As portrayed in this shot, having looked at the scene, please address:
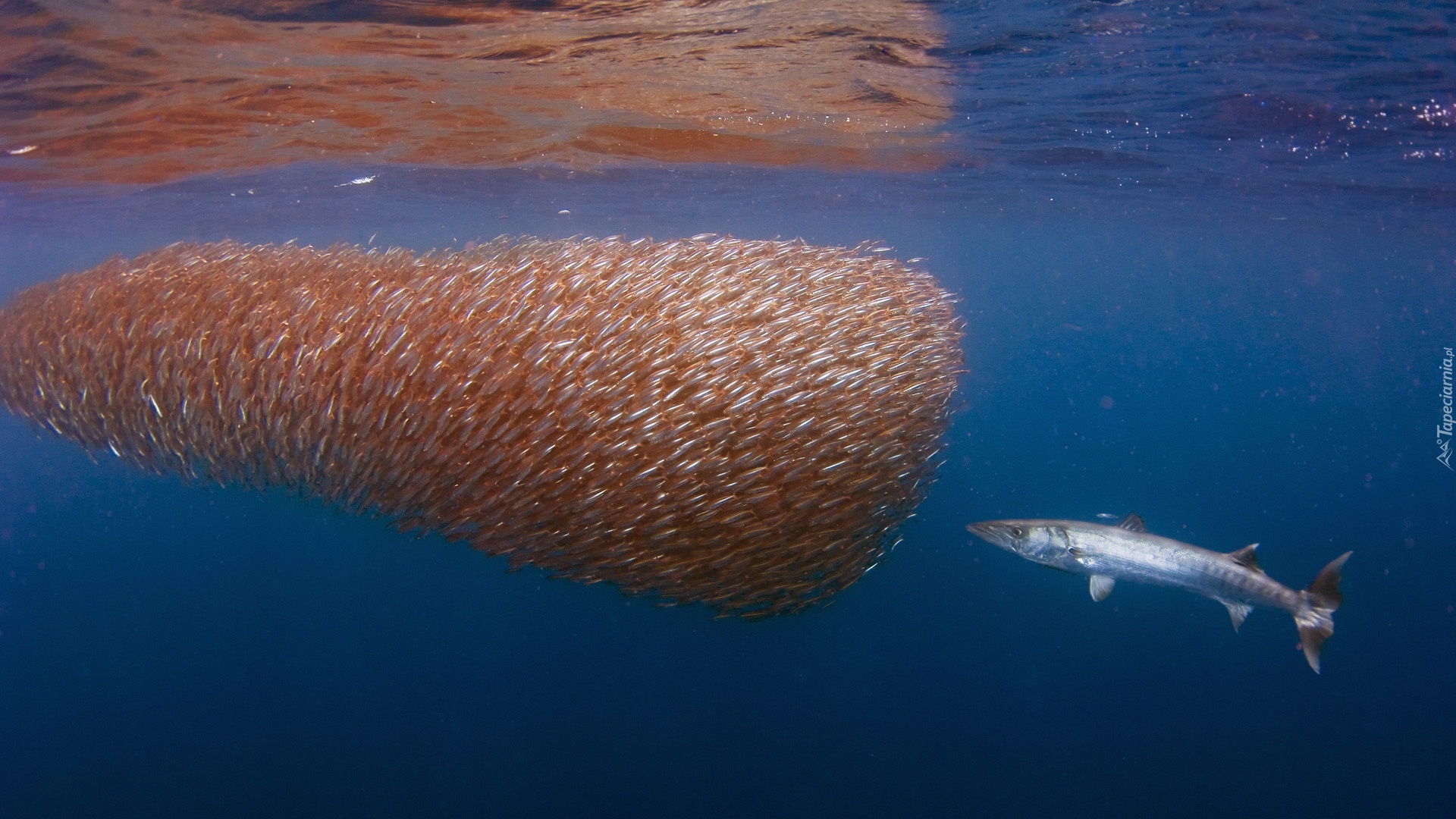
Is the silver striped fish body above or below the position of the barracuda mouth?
below

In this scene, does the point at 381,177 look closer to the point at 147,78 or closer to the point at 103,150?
the point at 103,150

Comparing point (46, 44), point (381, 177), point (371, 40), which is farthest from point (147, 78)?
point (381, 177)

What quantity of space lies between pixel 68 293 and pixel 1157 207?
2937 centimetres

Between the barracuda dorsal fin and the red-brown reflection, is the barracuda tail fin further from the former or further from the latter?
the red-brown reflection

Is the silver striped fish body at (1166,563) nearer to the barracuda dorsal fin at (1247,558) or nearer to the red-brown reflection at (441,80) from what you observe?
the barracuda dorsal fin at (1247,558)

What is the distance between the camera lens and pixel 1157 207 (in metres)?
26.3

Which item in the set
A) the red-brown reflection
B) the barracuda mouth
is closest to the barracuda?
the barracuda mouth

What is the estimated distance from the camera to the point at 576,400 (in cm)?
465

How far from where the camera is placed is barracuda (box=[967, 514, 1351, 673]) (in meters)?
5.69

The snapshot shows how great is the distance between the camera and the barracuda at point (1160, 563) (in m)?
5.69

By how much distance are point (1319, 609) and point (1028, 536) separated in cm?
239

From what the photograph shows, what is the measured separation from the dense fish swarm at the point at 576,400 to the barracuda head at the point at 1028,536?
2.24ft

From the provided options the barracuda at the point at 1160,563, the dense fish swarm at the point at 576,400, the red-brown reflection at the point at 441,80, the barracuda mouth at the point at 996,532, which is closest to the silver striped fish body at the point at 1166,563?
the barracuda at the point at 1160,563

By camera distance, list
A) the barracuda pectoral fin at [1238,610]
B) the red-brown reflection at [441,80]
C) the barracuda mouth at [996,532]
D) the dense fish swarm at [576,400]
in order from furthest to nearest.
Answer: the red-brown reflection at [441,80], the barracuda pectoral fin at [1238,610], the barracuda mouth at [996,532], the dense fish swarm at [576,400]
